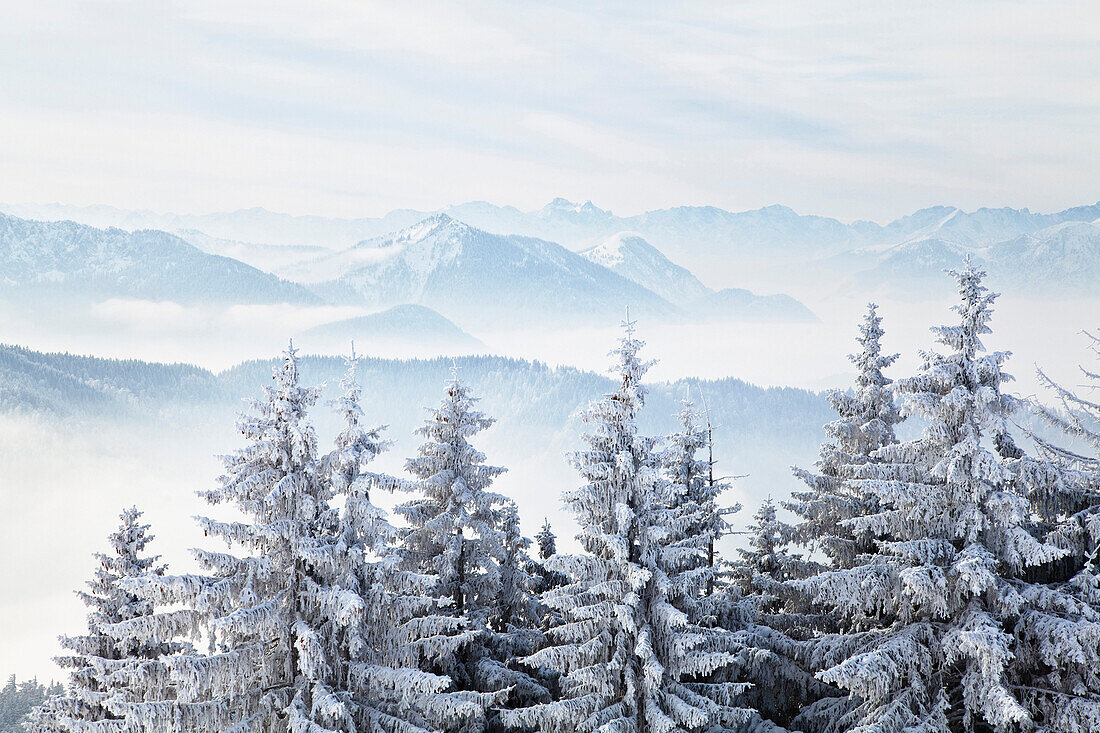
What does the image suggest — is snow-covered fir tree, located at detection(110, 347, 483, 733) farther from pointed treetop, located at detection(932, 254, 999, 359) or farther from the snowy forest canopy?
pointed treetop, located at detection(932, 254, 999, 359)

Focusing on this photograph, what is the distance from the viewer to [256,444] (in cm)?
1800

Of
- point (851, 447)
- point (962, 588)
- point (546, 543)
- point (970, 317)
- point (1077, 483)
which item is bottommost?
point (546, 543)

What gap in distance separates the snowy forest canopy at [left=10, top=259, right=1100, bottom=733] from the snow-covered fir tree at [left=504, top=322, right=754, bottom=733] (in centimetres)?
6

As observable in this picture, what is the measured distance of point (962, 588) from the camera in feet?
60.3

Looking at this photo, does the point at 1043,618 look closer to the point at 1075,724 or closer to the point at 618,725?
the point at 1075,724

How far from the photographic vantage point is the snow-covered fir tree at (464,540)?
22.2 m

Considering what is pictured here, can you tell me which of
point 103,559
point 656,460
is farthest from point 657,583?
point 103,559

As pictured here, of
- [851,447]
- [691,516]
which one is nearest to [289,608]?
[691,516]

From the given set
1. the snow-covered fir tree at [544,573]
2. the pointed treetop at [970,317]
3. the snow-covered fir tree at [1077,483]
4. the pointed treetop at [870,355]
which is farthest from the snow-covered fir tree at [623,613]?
the pointed treetop at [870,355]

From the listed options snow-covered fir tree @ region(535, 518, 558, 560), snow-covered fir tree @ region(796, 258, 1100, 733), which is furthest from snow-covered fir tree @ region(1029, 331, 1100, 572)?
snow-covered fir tree @ region(535, 518, 558, 560)

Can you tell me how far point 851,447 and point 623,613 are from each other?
10342 millimetres

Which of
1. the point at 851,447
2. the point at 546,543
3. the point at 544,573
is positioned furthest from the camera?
the point at 546,543

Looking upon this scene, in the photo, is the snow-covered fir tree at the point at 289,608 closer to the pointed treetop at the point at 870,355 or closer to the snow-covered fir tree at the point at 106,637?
the snow-covered fir tree at the point at 106,637

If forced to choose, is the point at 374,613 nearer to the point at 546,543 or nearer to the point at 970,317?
the point at 546,543
